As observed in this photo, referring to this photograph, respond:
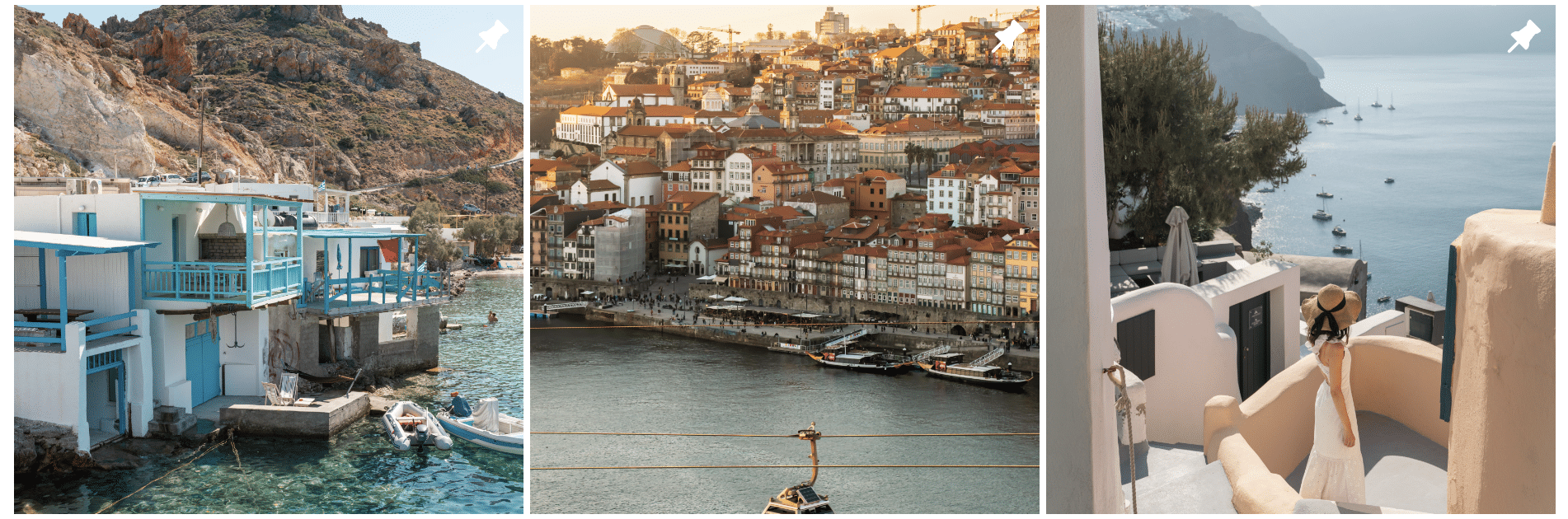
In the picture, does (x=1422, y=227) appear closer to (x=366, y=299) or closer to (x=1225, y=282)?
(x=1225, y=282)

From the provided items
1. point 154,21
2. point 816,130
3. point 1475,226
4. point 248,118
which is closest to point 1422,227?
point 816,130

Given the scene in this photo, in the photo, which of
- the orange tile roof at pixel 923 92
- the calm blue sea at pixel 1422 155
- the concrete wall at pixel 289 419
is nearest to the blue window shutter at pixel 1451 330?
the concrete wall at pixel 289 419

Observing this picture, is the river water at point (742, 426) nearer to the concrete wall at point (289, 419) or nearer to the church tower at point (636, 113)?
the church tower at point (636, 113)

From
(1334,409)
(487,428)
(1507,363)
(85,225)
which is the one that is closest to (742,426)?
(487,428)

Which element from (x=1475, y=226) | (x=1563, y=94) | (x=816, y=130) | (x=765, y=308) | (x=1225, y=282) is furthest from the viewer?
(x=765, y=308)

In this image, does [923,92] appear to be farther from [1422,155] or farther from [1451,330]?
[1451,330]

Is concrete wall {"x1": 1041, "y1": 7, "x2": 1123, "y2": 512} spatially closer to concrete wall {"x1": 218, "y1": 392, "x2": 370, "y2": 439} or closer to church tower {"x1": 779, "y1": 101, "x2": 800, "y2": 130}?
concrete wall {"x1": 218, "y1": 392, "x2": 370, "y2": 439}

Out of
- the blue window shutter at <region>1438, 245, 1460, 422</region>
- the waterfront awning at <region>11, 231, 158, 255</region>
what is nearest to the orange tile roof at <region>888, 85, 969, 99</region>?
the waterfront awning at <region>11, 231, 158, 255</region>

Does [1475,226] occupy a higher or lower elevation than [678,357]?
higher
